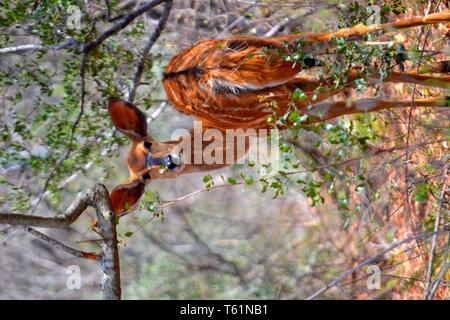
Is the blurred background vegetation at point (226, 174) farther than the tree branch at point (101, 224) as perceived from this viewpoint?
Yes

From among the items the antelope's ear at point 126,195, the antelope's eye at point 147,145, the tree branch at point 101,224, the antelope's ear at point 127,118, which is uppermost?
the antelope's ear at point 127,118

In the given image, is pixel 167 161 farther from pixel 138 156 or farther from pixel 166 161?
pixel 138 156

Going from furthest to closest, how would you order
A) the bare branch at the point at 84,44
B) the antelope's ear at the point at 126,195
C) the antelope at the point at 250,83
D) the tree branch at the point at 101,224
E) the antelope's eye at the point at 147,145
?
the antelope's eye at the point at 147,145
the bare branch at the point at 84,44
the antelope's ear at the point at 126,195
the antelope at the point at 250,83
the tree branch at the point at 101,224

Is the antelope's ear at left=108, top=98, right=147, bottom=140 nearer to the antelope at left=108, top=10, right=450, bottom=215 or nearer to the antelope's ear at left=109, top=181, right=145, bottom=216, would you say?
the antelope at left=108, top=10, right=450, bottom=215

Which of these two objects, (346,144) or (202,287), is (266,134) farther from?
(202,287)

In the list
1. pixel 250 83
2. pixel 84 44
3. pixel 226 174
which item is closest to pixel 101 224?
pixel 250 83

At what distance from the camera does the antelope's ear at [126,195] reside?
5121 millimetres

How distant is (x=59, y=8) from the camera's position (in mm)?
5352

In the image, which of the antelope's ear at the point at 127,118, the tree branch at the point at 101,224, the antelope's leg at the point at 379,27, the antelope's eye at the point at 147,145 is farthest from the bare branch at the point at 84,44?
the tree branch at the point at 101,224

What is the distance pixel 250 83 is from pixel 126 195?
1330mm

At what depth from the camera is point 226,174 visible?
9.30 m

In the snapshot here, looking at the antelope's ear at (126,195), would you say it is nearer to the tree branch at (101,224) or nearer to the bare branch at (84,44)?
the bare branch at (84,44)

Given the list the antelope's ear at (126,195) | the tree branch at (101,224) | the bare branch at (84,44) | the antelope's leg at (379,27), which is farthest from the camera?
the bare branch at (84,44)

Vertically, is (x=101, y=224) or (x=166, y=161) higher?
(x=166, y=161)
